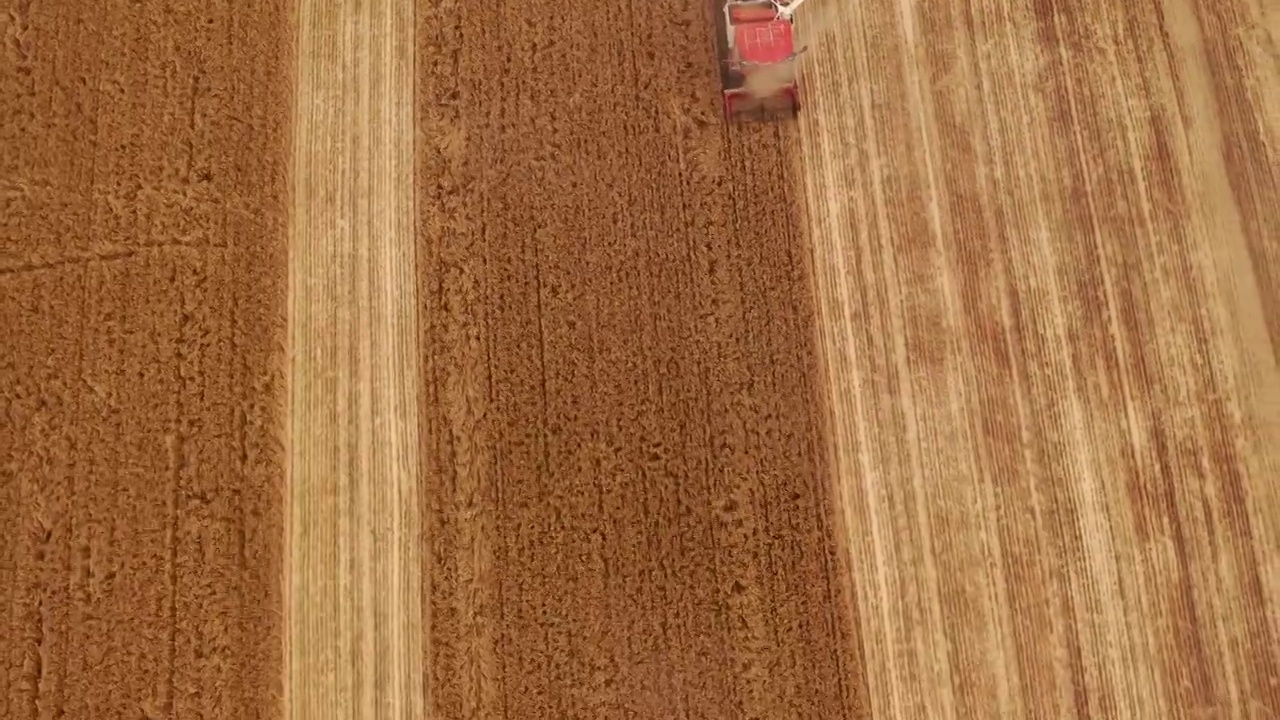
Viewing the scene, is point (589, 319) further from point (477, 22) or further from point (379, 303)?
point (477, 22)

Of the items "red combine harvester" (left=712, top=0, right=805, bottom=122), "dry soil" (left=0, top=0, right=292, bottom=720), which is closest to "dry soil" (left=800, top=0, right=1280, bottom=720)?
"red combine harvester" (left=712, top=0, right=805, bottom=122)

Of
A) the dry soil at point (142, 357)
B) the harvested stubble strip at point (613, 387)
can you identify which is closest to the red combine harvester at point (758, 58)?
the harvested stubble strip at point (613, 387)

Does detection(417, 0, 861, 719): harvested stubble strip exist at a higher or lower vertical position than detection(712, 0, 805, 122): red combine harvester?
lower

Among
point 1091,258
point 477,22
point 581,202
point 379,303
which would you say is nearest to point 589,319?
point 581,202

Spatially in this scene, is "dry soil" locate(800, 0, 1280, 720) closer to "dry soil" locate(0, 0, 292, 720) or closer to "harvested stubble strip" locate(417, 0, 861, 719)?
"harvested stubble strip" locate(417, 0, 861, 719)

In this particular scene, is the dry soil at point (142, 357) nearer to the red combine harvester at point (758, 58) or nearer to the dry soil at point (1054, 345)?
the red combine harvester at point (758, 58)
